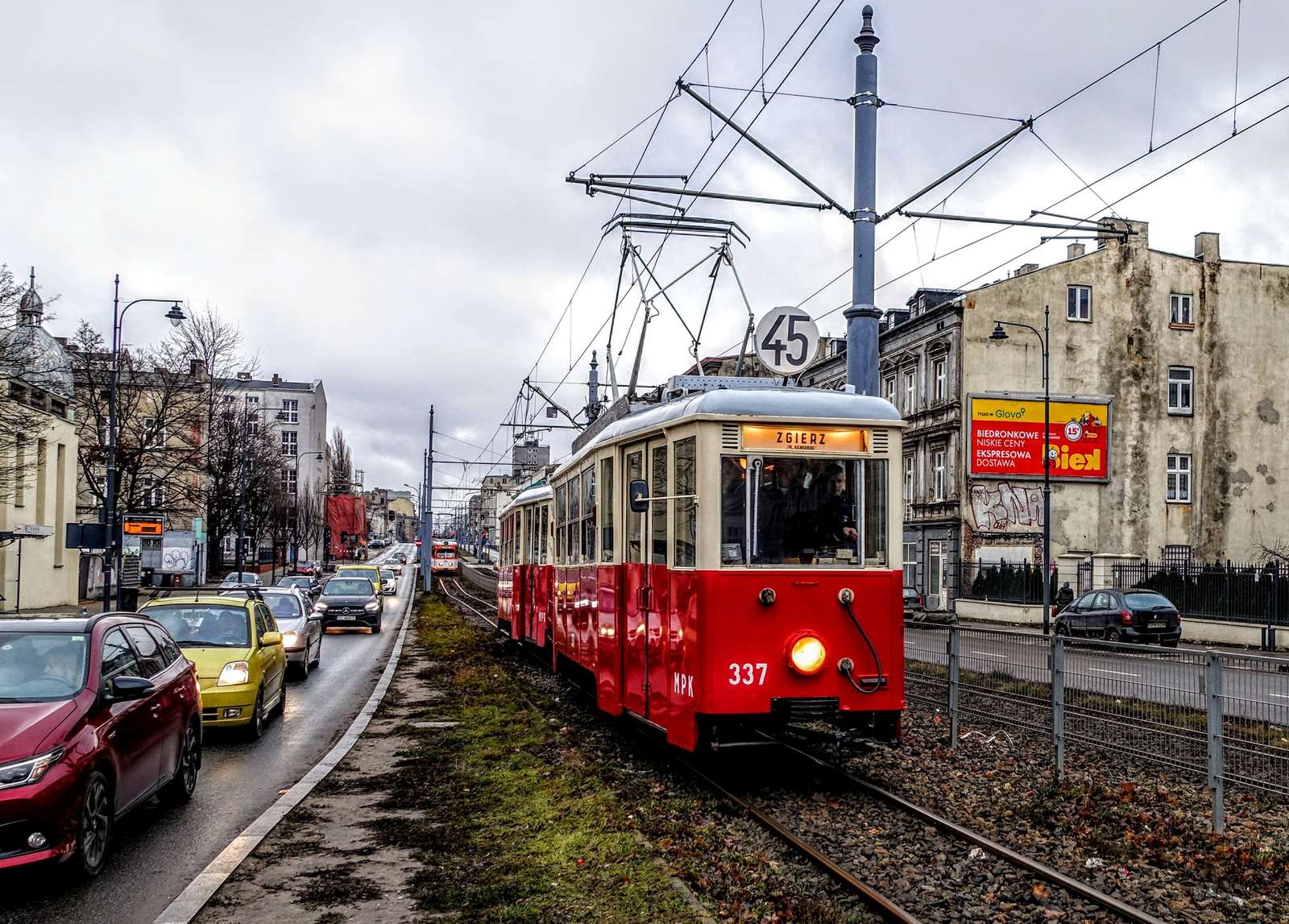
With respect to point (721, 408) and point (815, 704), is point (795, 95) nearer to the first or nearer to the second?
point (721, 408)

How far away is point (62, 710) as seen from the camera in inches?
280

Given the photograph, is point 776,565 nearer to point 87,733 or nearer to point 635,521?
point 635,521

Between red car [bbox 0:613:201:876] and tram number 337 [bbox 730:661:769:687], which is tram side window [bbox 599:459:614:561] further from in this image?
red car [bbox 0:613:201:876]

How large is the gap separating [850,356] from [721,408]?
3.93 meters

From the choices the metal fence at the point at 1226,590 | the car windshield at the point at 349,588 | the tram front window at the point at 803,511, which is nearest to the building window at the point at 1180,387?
the metal fence at the point at 1226,590

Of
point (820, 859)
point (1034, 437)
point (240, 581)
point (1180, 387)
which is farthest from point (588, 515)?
point (1180, 387)

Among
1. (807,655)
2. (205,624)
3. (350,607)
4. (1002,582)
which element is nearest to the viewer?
(807,655)

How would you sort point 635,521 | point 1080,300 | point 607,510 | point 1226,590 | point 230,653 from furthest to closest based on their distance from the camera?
point 1080,300, point 1226,590, point 230,653, point 607,510, point 635,521

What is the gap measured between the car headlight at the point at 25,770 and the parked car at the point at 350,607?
26863mm

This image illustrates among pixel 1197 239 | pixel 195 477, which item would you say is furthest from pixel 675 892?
pixel 195 477

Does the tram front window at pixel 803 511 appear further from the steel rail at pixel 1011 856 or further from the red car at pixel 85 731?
the red car at pixel 85 731

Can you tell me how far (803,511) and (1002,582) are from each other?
1318 inches

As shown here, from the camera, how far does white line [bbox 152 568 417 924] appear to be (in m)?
6.36

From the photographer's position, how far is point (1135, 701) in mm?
9406
